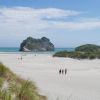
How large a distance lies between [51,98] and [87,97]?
2775 millimetres

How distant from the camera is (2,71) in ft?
56.5

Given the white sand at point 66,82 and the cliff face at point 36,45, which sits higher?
the cliff face at point 36,45

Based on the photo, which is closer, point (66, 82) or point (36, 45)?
point (66, 82)

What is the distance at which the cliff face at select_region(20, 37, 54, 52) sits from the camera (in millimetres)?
174650

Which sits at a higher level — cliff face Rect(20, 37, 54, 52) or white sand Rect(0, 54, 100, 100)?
cliff face Rect(20, 37, 54, 52)

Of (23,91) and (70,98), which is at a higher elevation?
(23,91)

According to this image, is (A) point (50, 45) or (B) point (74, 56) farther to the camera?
(A) point (50, 45)

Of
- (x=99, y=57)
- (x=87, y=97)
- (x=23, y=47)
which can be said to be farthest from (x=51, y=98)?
(x=23, y=47)

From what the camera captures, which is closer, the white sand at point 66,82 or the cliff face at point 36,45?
the white sand at point 66,82

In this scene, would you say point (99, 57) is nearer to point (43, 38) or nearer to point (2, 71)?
point (2, 71)

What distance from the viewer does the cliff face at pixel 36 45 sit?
6876 inches

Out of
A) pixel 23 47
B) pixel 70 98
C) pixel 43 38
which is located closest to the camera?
pixel 70 98

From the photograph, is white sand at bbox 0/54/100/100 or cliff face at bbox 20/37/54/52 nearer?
white sand at bbox 0/54/100/100

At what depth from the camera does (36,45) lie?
181 meters
